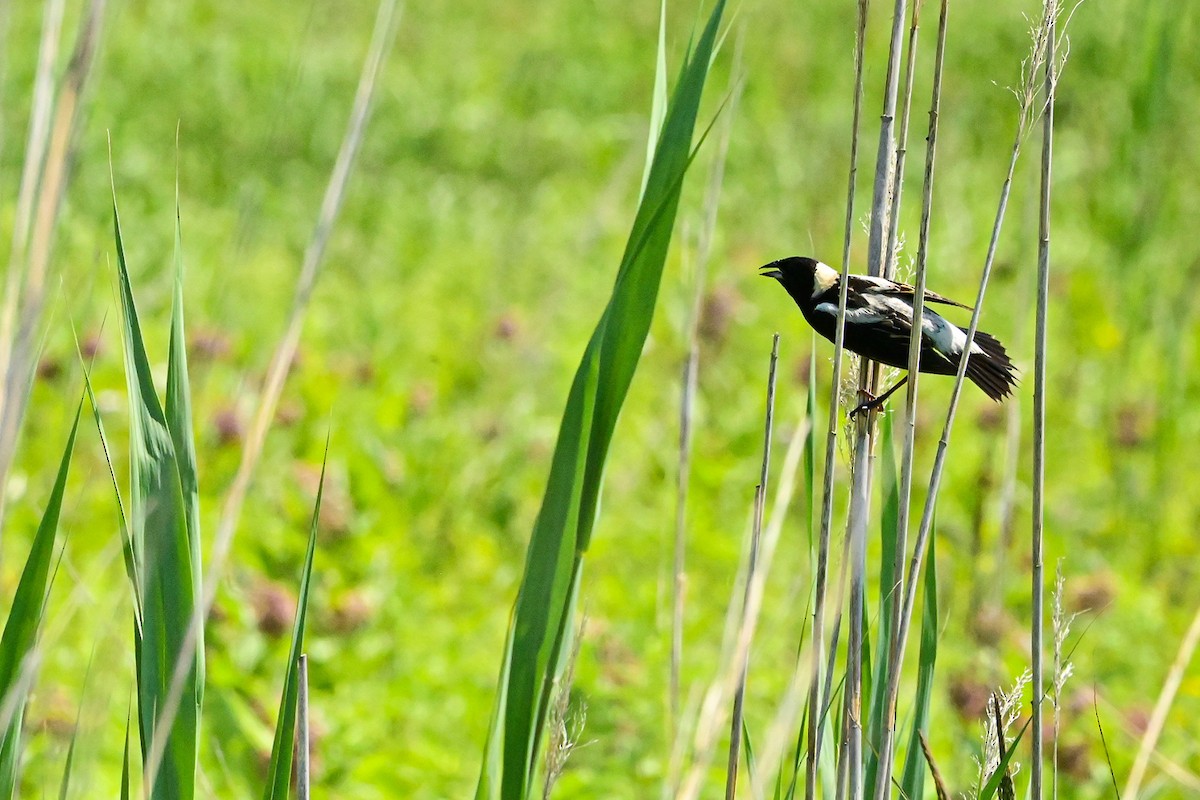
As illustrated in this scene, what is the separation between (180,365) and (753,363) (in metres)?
3.28

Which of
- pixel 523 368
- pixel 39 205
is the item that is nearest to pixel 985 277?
pixel 39 205

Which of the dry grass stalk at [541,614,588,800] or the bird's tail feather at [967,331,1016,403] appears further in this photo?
the bird's tail feather at [967,331,1016,403]

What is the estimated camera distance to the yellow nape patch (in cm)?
173

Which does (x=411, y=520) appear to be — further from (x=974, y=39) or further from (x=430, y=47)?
(x=974, y=39)

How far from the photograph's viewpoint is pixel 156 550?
97 centimetres

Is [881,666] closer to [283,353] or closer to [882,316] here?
[882,316]

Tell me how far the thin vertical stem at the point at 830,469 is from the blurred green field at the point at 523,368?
0.12 meters

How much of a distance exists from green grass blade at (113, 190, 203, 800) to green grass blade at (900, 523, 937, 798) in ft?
2.19

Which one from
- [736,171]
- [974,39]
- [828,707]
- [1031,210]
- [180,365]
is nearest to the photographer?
[180,365]

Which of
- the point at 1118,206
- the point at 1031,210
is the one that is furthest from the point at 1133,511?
the point at 1031,210

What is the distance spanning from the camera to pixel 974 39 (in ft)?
22.9

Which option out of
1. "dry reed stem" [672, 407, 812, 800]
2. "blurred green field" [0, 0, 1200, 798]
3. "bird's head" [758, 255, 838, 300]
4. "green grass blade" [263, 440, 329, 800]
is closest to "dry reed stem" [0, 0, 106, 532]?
"blurred green field" [0, 0, 1200, 798]

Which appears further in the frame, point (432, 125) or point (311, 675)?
point (432, 125)

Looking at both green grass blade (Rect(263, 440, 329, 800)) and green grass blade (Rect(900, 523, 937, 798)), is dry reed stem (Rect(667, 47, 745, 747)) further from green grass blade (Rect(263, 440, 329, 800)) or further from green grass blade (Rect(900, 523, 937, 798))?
green grass blade (Rect(263, 440, 329, 800))
